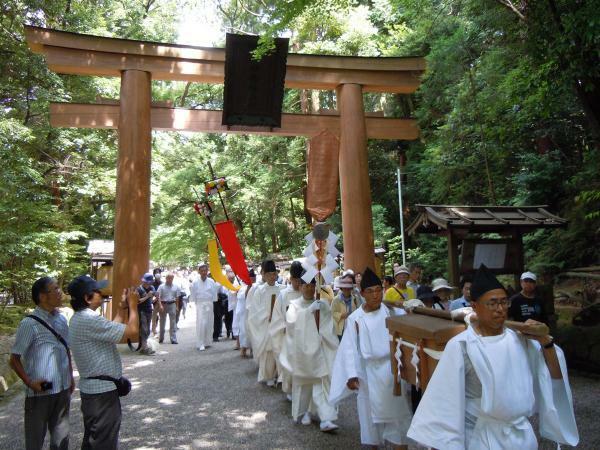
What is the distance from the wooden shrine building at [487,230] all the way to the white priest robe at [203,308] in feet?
18.6

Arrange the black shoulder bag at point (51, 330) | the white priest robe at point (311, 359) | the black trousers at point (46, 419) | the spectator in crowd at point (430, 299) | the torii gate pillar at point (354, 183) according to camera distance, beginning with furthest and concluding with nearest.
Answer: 1. the torii gate pillar at point (354, 183)
2. the spectator in crowd at point (430, 299)
3. the white priest robe at point (311, 359)
4. the black shoulder bag at point (51, 330)
5. the black trousers at point (46, 419)

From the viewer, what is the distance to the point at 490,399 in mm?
2496

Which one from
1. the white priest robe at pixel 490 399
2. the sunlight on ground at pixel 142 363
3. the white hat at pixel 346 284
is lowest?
the sunlight on ground at pixel 142 363

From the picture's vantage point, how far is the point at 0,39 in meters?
13.9

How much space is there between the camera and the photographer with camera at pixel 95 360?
3.39m

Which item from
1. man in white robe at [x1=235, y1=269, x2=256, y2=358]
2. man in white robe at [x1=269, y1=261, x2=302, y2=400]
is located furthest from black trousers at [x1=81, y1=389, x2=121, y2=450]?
man in white robe at [x1=235, y1=269, x2=256, y2=358]

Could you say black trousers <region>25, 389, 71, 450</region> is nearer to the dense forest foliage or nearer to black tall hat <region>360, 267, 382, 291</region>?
black tall hat <region>360, 267, 382, 291</region>

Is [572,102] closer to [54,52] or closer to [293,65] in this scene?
[293,65]

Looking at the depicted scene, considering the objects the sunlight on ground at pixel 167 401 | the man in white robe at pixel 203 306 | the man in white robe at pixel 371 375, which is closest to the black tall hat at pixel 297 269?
the man in white robe at pixel 371 375

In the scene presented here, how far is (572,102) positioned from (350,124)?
5.96 m

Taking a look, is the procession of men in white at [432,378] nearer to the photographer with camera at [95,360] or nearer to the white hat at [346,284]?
the white hat at [346,284]

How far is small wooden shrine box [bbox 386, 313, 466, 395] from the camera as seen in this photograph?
3000 millimetres

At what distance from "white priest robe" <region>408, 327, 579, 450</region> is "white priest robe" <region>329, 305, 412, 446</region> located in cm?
143

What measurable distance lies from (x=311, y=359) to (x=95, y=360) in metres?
2.67
